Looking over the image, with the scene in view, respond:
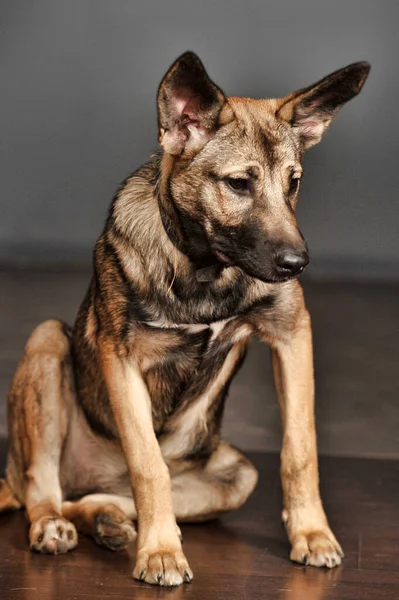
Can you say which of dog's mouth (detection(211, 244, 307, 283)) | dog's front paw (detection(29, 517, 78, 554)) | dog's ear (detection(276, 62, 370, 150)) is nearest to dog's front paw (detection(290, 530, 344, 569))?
dog's front paw (detection(29, 517, 78, 554))

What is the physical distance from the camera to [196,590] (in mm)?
3861

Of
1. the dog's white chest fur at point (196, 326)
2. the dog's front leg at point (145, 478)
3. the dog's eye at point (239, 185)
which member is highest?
the dog's eye at point (239, 185)

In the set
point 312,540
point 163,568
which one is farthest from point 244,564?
point 163,568

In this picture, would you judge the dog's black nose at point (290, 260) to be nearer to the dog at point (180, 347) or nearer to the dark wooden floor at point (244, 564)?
the dog at point (180, 347)

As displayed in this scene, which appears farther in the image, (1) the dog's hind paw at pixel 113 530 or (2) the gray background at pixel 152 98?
(2) the gray background at pixel 152 98

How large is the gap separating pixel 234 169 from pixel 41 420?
4.30 ft

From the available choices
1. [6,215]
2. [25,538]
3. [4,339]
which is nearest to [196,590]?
[25,538]

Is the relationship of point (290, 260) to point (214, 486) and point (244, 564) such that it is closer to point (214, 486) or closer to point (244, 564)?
point (244, 564)

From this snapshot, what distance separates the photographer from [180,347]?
4.31 meters

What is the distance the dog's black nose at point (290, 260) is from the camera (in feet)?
12.7

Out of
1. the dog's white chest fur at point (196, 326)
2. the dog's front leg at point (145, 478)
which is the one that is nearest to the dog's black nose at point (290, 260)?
the dog's white chest fur at point (196, 326)

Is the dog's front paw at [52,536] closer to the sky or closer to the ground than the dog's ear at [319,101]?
closer to the ground

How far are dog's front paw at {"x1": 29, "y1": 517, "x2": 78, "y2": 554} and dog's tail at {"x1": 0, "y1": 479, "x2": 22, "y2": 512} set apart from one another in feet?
1.38

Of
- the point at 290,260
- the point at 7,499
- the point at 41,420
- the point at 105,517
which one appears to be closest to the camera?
the point at 290,260
